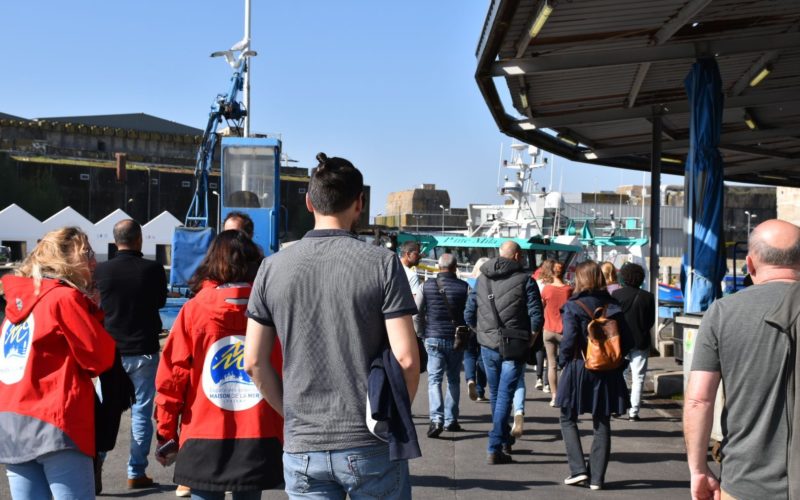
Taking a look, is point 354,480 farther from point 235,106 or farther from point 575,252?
point 575,252

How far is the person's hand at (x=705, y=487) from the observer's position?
12.4 feet

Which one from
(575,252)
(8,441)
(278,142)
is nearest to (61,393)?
(8,441)

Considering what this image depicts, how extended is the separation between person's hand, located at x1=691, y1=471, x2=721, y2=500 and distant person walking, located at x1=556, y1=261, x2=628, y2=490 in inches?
150

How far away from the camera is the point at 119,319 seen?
714cm

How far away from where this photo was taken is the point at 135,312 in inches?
282

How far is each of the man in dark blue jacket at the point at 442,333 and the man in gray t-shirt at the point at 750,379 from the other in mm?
5983

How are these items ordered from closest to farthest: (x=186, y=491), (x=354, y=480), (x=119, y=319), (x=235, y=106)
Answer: (x=354, y=480) < (x=186, y=491) < (x=119, y=319) < (x=235, y=106)

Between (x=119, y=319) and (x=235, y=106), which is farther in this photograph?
(x=235, y=106)

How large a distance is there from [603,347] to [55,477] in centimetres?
473

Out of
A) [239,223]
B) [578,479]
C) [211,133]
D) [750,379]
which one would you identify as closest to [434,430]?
[578,479]

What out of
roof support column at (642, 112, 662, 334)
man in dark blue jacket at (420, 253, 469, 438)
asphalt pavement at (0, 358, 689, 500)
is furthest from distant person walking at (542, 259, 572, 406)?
roof support column at (642, 112, 662, 334)

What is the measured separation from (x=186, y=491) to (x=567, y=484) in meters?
3.15

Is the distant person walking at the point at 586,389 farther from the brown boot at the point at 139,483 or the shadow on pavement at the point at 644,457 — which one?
the brown boot at the point at 139,483

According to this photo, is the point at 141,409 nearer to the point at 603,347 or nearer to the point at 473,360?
the point at 603,347
